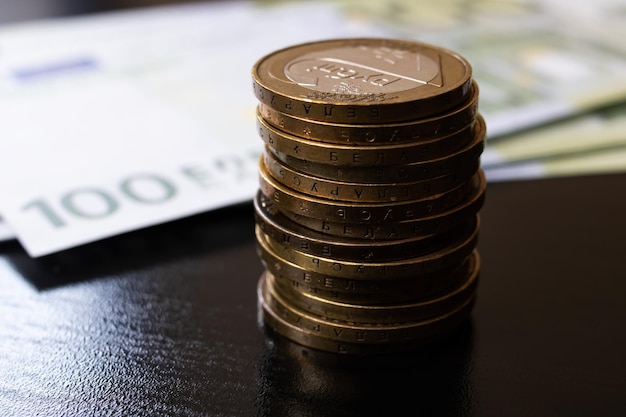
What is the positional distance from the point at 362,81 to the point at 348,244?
11cm

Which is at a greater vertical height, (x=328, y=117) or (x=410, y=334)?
(x=328, y=117)

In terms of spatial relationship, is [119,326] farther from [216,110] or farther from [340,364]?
[216,110]

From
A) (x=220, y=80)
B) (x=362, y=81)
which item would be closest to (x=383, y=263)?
(x=362, y=81)

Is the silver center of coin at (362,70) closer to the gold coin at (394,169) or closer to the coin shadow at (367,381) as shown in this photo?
the gold coin at (394,169)

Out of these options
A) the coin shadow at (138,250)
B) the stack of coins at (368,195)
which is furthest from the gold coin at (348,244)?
the coin shadow at (138,250)

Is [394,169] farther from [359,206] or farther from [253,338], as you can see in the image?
[253,338]

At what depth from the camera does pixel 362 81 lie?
1.73 ft

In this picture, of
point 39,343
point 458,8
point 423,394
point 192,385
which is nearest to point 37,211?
point 39,343

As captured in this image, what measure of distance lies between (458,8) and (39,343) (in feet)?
3.34

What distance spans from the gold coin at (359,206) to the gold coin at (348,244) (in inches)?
0.6

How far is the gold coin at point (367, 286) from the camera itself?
533 millimetres

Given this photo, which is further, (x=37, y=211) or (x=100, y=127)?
(x=100, y=127)

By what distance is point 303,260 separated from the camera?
21.1 inches

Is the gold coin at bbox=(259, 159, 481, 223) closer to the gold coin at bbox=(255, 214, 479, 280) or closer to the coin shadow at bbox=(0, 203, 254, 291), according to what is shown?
the gold coin at bbox=(255, 214, 479, 280)
